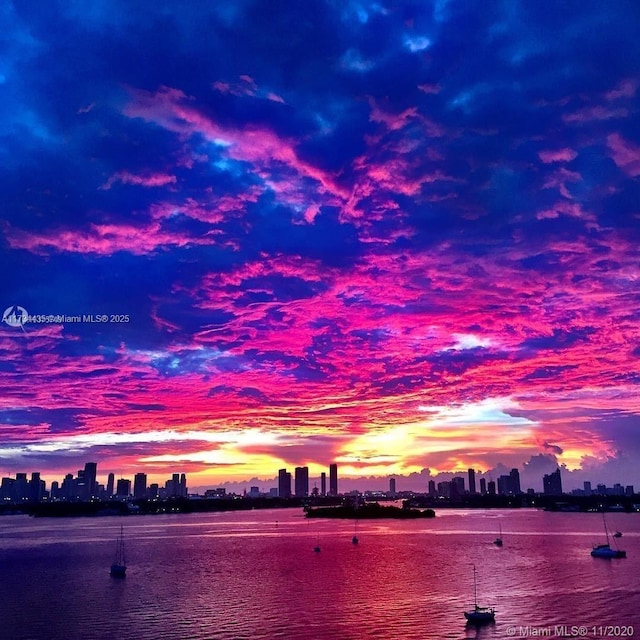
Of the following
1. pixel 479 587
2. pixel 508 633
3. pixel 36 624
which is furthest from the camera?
pixel 479 587

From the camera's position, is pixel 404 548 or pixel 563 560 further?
pixel 404 548

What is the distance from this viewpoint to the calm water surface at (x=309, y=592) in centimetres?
6359

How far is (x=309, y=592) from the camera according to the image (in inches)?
3398

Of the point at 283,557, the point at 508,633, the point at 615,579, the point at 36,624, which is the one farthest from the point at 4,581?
the point at 615,579

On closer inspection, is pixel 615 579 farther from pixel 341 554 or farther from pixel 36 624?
pixel 36 624

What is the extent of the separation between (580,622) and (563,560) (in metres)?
62.2

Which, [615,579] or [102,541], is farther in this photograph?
[102,541]

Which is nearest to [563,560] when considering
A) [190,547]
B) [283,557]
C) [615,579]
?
[615,579]

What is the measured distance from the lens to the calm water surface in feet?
209

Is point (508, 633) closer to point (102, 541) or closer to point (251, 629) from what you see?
point (251, 629)

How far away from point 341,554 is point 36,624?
83736 millimetres

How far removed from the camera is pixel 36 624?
67.7 metres

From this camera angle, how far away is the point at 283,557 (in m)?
135

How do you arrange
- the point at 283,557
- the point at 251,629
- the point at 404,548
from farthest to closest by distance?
1. the point at 404,548
2. the point at 283,557
3. the point at 251,629
